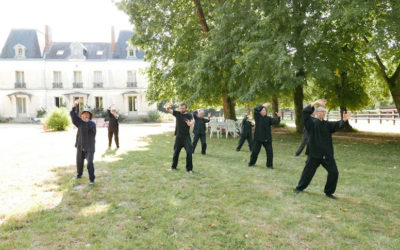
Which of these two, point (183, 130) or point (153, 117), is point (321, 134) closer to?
point (183, 130)

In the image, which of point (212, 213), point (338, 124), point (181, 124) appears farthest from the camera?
point (181, 124)

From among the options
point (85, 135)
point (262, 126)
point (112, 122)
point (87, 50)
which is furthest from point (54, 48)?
point (262, 126)

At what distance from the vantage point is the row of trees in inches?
392

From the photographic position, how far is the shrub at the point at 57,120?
67.2 ft

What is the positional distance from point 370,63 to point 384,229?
47.2ft

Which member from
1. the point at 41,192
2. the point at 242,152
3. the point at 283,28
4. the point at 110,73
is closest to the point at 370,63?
the point at 283,28

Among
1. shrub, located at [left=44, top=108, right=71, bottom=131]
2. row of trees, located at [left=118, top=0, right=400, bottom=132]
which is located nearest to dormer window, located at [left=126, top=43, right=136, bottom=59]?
shrub, located at [left=44, top=108, right=71, bottom=131]

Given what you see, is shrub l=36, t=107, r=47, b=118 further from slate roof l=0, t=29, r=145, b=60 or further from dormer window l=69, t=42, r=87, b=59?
dormer window l=69, t=42, r=87, b=59

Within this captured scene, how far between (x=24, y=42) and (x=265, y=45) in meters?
38.1

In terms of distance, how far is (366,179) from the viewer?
6.67 metres

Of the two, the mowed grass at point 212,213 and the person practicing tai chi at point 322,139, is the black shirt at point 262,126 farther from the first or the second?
the person practicing tai chi at point 322,139

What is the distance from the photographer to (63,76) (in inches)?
1441

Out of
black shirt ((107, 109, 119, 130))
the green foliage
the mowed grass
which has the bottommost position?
the mowed grass

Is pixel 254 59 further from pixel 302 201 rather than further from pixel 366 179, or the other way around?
pixel 302 201
